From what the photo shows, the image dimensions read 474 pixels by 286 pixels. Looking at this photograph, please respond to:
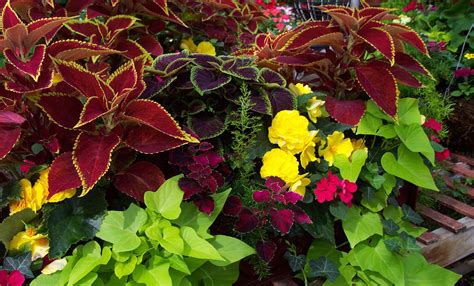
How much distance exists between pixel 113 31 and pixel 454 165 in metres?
1.67

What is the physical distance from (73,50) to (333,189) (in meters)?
0.75

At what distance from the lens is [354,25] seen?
1520mm

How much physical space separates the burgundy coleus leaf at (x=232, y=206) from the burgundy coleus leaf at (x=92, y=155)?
13.4 inches

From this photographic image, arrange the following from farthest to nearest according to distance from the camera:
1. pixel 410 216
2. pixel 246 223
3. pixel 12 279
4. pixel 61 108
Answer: pixel 410 216 < pixel 246 223 < pixel 61 108 < pixel 12 279

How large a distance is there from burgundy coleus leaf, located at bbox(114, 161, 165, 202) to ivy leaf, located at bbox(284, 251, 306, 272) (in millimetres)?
422

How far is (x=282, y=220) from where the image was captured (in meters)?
1.31

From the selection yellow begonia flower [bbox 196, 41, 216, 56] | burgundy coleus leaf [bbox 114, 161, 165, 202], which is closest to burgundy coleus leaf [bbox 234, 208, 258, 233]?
burgundy coleus leaf [bbox 114, 161, 165, 202]

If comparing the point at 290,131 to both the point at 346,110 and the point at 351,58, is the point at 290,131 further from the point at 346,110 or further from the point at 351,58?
the point at 351,58

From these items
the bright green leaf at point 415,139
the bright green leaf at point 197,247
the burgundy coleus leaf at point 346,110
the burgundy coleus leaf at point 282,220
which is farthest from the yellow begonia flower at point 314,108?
the bright green leaf at point 197,247

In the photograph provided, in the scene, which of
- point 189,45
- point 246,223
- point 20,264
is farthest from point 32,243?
point 189,45

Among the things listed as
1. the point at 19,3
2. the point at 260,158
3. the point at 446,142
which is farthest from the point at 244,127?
the point at 446,142

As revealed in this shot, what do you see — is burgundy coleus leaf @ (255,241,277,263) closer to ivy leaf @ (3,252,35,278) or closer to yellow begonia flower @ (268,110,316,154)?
yellow begonia flower @ (268,110,316,154)

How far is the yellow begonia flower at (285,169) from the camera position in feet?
4.61

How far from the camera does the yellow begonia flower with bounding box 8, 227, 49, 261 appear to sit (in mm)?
1245
